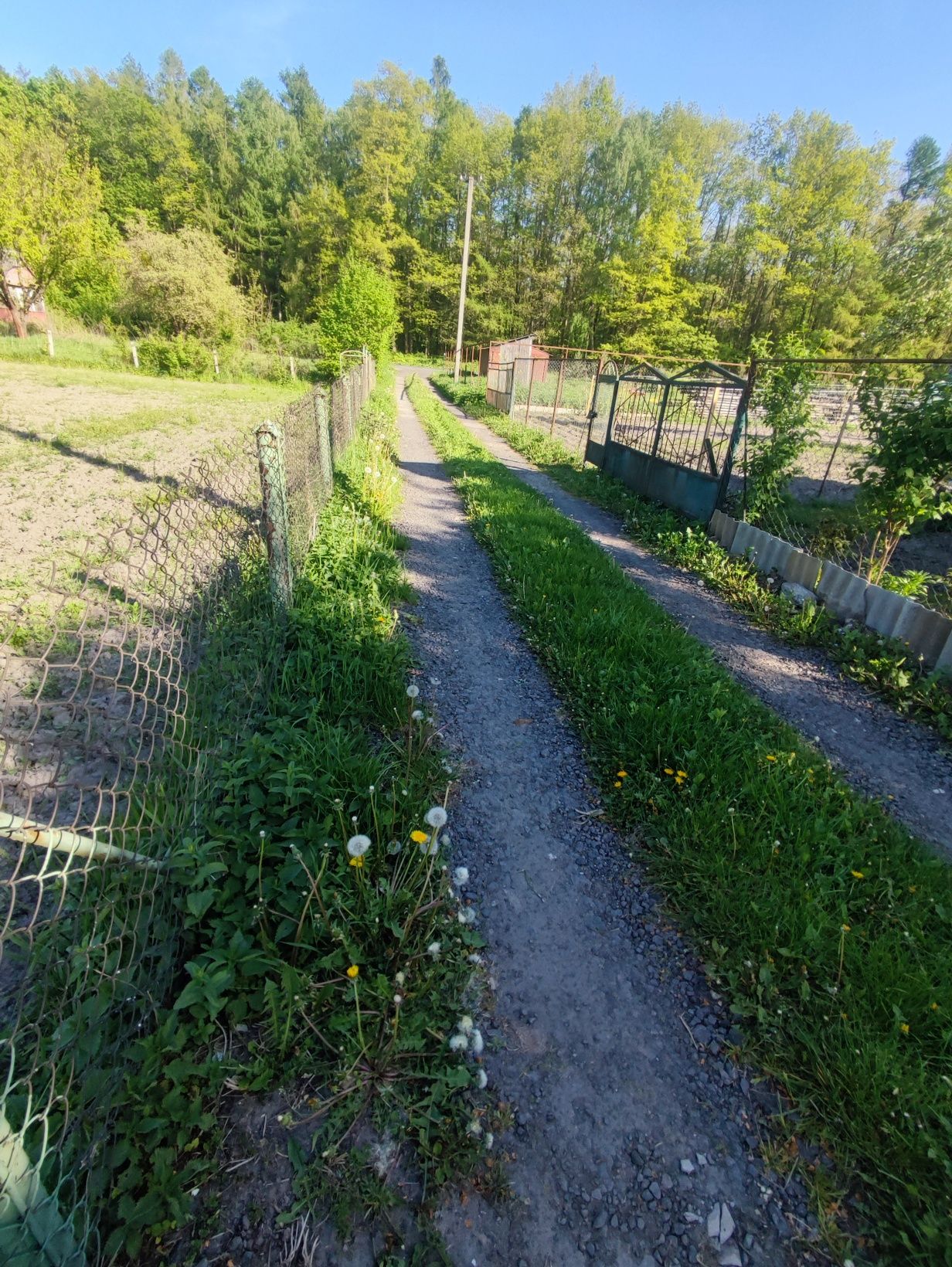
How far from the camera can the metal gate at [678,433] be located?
7.30m

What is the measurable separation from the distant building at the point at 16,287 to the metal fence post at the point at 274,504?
2675 cm

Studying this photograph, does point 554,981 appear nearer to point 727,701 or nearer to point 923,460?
point 727,701

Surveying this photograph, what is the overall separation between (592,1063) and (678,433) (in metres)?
8.33

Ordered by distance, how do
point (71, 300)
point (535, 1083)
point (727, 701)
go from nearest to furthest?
point (535, 1083) → point (727, 701) → point (71, 300)

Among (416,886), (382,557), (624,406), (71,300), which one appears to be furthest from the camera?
(71,300)

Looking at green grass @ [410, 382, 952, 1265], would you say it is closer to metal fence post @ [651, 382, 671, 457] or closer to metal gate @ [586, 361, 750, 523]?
metal gate @ [586, 361, 750, 523]

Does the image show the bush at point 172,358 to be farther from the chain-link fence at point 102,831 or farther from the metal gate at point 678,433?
the chain-link fence at point 102,831

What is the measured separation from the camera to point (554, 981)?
85.9 inches

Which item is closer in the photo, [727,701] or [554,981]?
[554,981]

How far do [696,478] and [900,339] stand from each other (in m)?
23.2

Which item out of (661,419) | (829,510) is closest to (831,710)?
(829,510)

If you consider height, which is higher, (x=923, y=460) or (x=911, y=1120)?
(x=923, y=460)

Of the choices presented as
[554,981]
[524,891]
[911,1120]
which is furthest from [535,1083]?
[911,1120]

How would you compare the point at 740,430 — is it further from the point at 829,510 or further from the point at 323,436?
the point at 323,436
